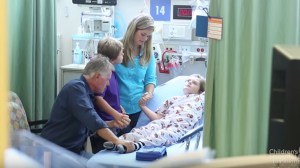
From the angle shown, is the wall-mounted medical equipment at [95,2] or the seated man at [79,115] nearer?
the seated man at [79,115]

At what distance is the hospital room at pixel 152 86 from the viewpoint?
1.23m

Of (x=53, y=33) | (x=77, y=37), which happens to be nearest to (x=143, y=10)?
(x=77, y=37)

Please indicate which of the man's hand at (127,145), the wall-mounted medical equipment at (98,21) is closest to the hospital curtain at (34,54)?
the wall-mounted medical equipment at (98,21)

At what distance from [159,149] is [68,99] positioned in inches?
26.6

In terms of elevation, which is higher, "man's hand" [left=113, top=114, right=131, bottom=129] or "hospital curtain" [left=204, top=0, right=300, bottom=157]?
"hospital curtain" [left=204, top=0, right=300, bottom=157]

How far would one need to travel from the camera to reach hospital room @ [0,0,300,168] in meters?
1.23

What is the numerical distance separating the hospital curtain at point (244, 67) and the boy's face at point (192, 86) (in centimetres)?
152

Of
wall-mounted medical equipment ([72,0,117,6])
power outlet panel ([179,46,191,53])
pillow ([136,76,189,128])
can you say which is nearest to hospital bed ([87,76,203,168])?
pillow ([136,76,189,128])

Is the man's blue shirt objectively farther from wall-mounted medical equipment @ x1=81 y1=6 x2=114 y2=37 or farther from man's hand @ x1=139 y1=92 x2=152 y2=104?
wall-mounted medical equipment @ x1=81 y1=6 x2=114 y2=37

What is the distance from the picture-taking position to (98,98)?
123 inches

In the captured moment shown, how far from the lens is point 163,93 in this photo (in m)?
3.85

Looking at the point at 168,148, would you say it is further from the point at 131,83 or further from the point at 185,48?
the point at 185,48

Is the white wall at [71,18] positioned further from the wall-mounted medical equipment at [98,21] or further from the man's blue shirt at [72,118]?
the man's blue shirt at [72,118]

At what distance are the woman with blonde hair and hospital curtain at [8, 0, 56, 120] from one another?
2.40 ft
